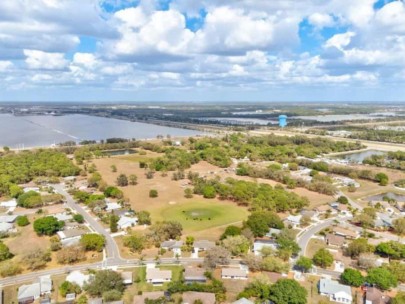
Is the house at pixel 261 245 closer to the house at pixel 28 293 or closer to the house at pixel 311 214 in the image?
the house at pixel 311 214

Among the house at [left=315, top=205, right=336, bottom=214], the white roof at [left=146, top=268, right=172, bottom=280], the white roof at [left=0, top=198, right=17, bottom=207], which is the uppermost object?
the white roof at [left=146, top=268, right=172, bottom=280]

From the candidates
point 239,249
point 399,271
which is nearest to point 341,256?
point 399,271

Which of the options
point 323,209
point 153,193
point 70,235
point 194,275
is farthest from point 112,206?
point 323,209

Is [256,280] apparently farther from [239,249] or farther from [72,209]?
[72,209]

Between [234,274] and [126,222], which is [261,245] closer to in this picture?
[234,274]

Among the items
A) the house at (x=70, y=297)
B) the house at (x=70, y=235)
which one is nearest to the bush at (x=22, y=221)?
the house at (x=70, y=235)

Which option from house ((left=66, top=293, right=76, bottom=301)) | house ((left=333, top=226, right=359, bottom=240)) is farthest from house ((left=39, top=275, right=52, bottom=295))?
house ((left=333, top=226, right=359, bottom=240))

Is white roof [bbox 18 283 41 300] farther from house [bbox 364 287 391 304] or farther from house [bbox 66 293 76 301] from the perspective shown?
house [bbox 364 287 391 304]
